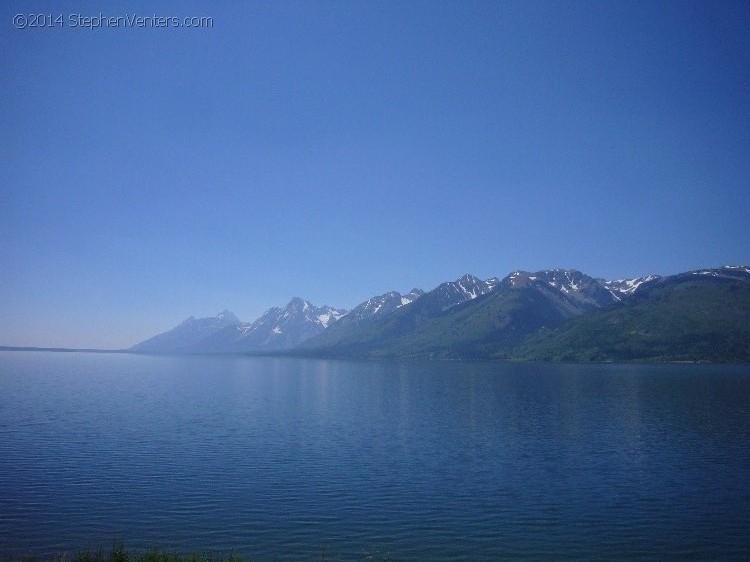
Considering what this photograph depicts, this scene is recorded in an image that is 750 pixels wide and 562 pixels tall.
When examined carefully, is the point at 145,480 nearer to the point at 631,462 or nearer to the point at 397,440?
the point at 397,440

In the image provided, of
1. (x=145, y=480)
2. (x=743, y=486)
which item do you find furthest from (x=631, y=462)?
(x=145, y=480)

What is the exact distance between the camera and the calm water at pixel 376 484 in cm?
3356

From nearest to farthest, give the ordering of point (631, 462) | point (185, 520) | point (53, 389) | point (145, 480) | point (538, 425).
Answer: point (185, 520), point (145, 480), point (631, 462), point (538, 425), point (53, 389)

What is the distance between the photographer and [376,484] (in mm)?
46094

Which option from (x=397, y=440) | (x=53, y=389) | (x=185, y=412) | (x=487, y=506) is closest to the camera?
(x=487, y=506)

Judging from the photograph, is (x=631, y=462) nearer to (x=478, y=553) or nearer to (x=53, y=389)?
(x=478, y=553)

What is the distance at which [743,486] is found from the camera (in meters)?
47.2

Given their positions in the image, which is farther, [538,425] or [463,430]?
[538,425]

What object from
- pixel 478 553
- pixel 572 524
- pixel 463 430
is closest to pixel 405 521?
pixel 478 553

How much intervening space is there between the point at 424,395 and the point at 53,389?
95578 mm

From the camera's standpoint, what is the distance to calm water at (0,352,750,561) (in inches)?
1321

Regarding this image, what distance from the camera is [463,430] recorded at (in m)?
75.0

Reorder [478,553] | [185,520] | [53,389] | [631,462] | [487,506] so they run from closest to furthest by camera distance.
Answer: [478,553] < [185,520] < [487,506] < [631,462] < [53,389]

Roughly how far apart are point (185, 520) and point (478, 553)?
20868mm
